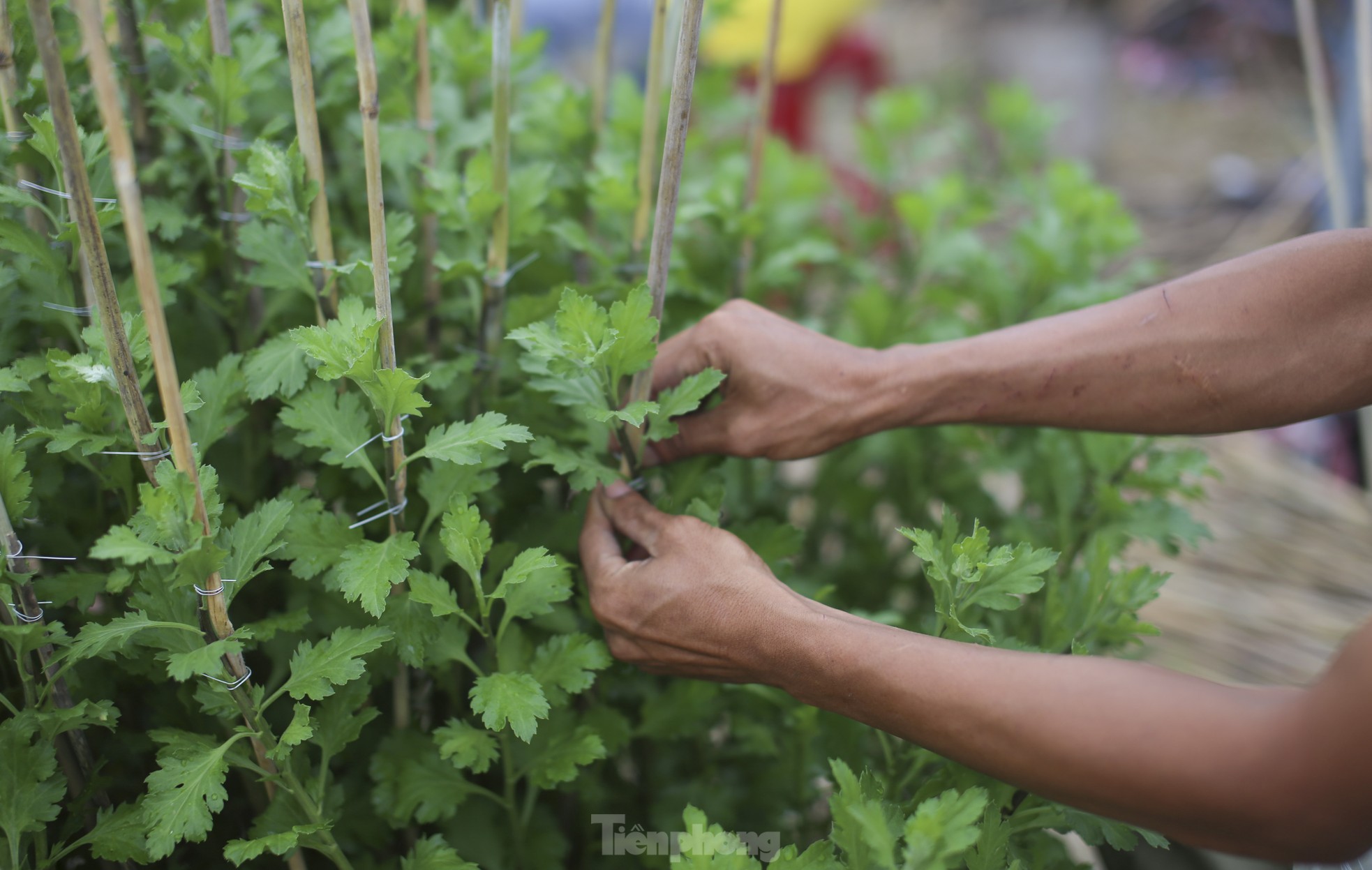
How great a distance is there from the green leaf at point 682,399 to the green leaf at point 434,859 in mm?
430

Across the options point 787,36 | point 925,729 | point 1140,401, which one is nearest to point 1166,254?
point 787,36

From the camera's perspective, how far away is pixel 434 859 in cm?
87

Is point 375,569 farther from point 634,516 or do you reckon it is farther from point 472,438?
point 634,516

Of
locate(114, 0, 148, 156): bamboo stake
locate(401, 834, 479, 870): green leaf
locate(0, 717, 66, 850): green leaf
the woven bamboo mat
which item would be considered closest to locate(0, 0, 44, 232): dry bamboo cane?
locate(114, 0, 148, 156): bamboo stake

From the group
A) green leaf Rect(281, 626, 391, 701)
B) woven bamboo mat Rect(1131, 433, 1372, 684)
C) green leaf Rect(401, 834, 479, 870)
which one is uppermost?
green leaf Rect(281, 626, 391, 701)

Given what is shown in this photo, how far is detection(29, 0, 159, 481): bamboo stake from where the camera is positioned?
0.63 metres

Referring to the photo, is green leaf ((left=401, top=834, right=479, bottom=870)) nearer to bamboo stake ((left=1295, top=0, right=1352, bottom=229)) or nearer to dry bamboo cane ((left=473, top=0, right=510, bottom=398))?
dry bamboo cane ((left=473, top=0, right=510, bottom=398))

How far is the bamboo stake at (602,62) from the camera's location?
1.18 metres

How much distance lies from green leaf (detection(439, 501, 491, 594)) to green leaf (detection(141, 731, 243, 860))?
23 centimetres

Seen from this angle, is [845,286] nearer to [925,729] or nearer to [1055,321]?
[1055,321]

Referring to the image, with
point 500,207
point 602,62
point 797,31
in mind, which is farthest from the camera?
point 797,31

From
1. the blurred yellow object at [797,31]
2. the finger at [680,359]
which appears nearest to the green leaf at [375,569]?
the finger at [680,359]

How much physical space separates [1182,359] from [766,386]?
1.46 ft

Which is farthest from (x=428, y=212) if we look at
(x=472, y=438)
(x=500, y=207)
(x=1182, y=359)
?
(x=1182, y=359)
